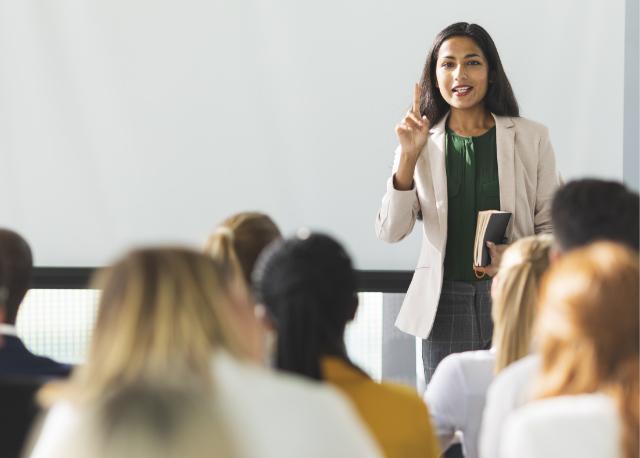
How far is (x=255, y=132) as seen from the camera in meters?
4.27

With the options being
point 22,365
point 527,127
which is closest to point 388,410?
point 22,365

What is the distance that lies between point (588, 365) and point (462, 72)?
1880 millimetres

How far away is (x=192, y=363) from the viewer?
122 centimetres

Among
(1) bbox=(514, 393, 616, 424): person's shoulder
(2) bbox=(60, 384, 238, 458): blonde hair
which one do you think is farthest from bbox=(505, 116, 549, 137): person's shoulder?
(2) bbox=(60, 384, 238, 458): blonde hair

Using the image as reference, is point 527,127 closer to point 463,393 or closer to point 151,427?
point 463,393

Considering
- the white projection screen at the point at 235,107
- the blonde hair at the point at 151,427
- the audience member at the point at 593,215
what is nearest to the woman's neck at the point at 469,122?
the white projection screen at the point at 235,107

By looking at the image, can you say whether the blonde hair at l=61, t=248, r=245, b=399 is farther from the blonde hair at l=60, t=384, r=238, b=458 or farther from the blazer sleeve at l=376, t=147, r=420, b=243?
the blazer sleeve at l=376, t=147, r=420, b=243

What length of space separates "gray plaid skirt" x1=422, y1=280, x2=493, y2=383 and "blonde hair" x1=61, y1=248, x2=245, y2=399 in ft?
6.39

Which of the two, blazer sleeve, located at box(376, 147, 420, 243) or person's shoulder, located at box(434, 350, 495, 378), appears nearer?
person's shoulder, located at box(434, 350, 495, 378)

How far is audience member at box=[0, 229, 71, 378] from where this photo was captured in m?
2.07

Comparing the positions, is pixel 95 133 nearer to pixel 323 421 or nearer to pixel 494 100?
pixel 494 100

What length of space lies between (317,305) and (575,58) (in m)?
2.85

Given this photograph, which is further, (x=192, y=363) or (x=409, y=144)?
(x=409, y=144)

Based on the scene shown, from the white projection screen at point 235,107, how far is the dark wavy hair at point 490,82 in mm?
896
